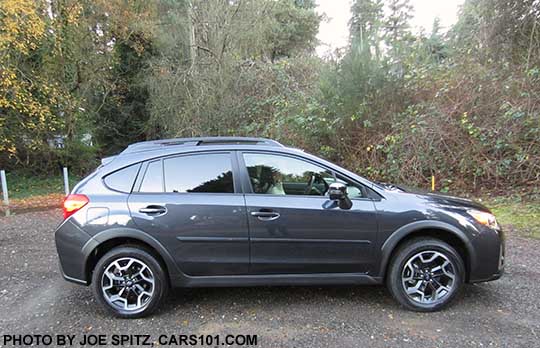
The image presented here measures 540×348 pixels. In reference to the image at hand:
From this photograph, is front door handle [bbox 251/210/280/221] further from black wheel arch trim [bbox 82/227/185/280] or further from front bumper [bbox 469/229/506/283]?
front bumper [bbox 469/229/506/283]

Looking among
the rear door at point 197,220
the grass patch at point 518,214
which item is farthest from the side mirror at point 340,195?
the grass patch at point 518,214

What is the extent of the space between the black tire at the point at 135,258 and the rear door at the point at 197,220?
0.22 metres

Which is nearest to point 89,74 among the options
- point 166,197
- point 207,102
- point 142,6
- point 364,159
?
point 142,6

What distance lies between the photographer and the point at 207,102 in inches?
467

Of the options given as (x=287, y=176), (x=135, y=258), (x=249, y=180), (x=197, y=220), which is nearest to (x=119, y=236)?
(x=135, y=258)

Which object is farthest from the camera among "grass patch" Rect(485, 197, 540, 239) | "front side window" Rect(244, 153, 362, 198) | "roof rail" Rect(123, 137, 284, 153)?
"grass patch" Rect(485, 197, 540, 239)

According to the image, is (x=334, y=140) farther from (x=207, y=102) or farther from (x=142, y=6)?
(x=142, y=6)

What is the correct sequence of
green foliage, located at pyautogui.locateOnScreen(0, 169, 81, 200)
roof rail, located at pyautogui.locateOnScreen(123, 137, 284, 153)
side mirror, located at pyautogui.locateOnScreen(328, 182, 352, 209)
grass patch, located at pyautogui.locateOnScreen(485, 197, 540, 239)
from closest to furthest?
side mirror, located at pyautogui.locateOnScreen(328, 182, 352, 209)
roof rail, located at pyautogui.locateOnScreen(123, 137, 284, 153)
grass patch, located at pyautogui.locateOnScreen(485, 197, 540, 239)
green foliage, located at pyautogui.locateOnScreen(0, 169, 81, 200)

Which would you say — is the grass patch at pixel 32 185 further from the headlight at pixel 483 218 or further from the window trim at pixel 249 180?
the headlight at pixel 483 218

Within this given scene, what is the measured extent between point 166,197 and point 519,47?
849 cm

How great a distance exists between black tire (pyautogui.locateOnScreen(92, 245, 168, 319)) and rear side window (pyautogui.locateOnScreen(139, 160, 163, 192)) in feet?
1.88

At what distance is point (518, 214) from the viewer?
6.20 meters

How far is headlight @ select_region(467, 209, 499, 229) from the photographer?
10.6 feet

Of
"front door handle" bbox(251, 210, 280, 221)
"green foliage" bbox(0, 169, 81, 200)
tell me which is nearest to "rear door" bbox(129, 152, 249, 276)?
"front door handle" bbox(251, 210, 280, 221)
